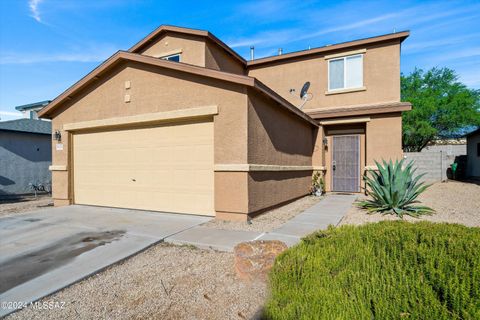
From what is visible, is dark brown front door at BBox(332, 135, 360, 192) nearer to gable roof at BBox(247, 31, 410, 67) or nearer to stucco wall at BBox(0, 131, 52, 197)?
gable roof at BBox(247, 31, 410, 67)

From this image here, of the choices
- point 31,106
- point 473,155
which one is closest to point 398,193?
point 473,155

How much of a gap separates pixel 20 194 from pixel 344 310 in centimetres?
1698

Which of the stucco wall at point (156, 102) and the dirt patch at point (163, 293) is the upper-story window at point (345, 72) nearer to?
the stucco wall at point (156, 102)

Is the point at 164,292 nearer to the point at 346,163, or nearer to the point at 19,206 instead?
the point at 19,206

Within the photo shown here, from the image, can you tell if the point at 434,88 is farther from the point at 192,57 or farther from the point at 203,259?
the point at 203,259

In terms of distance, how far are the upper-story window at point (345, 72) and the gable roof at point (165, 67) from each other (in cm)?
282

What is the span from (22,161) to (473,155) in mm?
29542

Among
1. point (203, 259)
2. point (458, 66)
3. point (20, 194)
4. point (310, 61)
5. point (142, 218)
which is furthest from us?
point (458, 66)

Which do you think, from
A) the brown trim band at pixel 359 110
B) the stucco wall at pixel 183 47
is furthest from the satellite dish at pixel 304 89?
the stucco wall at pixel 183 47

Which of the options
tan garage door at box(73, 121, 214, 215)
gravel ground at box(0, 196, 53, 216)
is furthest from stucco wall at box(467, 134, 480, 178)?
gravel ground at box(0, 196, 53, 216)

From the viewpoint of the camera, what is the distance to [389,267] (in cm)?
270

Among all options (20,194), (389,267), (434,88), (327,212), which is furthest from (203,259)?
(434,88)

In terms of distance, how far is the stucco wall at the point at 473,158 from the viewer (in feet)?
63.2

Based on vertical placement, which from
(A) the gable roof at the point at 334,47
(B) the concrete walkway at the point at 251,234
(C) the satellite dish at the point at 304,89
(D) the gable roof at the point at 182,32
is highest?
(D) the gable roof at the point at 182,32
